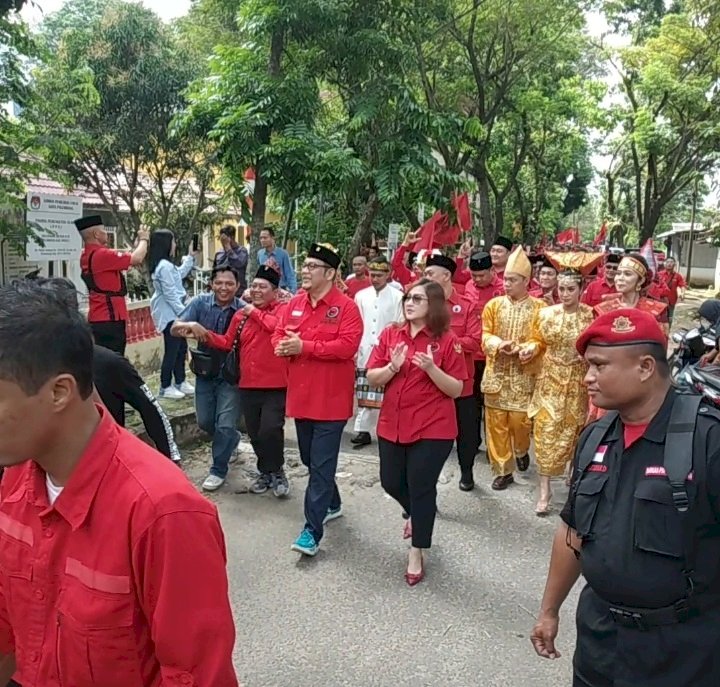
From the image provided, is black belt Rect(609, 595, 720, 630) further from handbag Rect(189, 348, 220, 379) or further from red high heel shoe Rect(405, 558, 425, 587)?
handbag Rect(189, 348, 220, 379)

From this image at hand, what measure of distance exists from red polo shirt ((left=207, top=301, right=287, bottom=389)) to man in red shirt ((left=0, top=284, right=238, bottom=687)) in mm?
3742

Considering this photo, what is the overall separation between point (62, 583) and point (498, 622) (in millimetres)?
2897

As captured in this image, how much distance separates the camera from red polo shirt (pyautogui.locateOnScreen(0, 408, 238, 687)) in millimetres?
1335

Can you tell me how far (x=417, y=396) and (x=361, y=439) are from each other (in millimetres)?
2733

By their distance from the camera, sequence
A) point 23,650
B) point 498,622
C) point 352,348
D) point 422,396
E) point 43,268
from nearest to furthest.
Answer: point 23,650
point 498,622
point 422,396
point 352,348
point 43,268

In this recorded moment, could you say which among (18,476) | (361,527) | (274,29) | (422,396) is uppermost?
(274,29)

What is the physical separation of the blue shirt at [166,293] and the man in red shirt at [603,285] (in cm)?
439

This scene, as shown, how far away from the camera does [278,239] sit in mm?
15227

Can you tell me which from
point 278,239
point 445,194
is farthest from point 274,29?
point 278,239

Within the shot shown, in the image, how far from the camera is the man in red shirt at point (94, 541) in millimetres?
1340

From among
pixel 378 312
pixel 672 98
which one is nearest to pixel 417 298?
pixel 378 312

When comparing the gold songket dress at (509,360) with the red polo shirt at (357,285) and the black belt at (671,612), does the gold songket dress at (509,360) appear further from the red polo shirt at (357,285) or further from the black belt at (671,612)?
the black belt at (671,612)

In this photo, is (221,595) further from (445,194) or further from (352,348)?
(445,194)

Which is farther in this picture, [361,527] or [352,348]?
[361,527]
